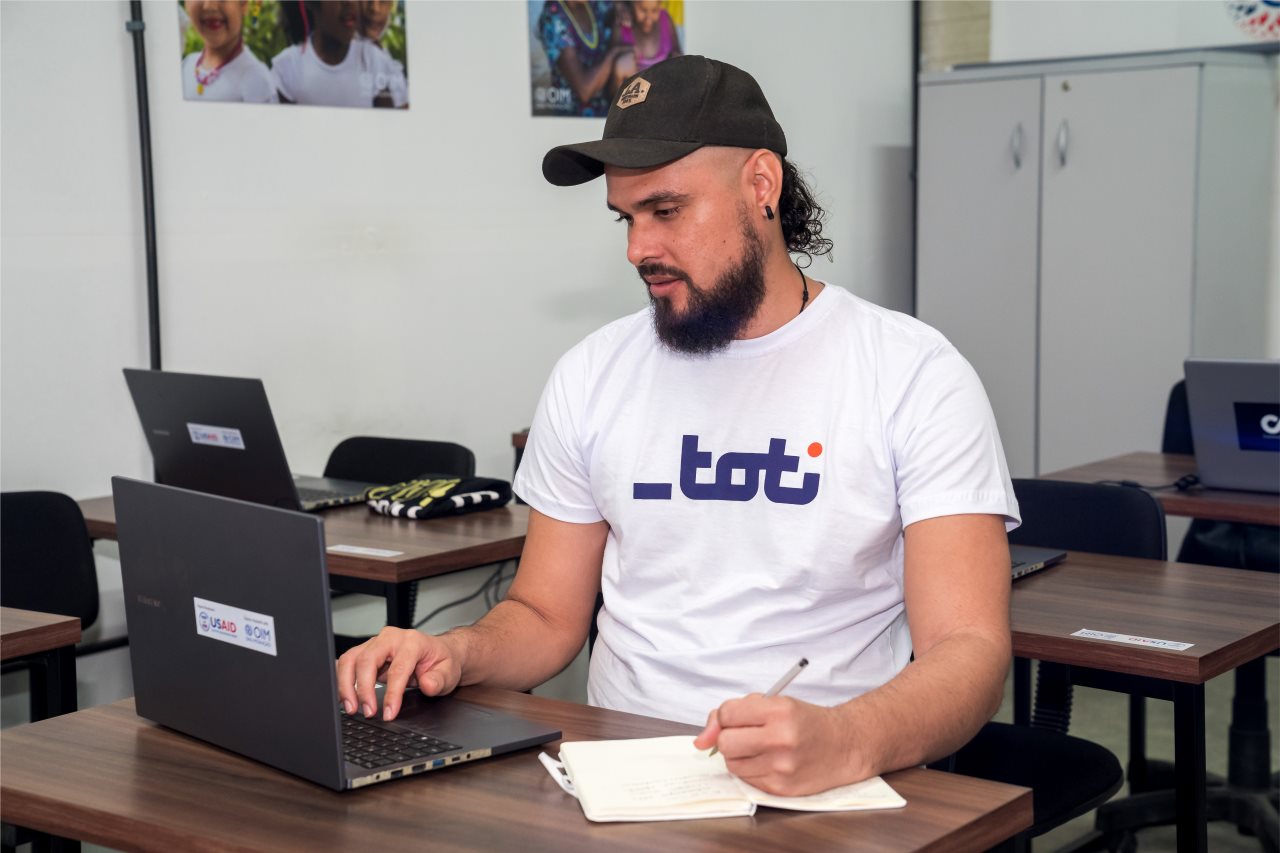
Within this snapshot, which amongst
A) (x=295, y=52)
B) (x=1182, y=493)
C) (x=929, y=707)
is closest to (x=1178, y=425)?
(x=1182, y=493)

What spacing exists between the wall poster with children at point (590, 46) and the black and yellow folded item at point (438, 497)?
1.62 meters

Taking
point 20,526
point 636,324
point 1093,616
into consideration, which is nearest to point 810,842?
point 636,324

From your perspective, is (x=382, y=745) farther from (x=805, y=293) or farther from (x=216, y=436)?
(x=216, y=436)

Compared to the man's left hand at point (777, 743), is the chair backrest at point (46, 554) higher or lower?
lower

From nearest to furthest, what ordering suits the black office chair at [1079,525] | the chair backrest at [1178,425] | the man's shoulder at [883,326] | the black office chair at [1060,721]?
1. the man's shoulder at [883,326]
2. the black office chair at [1060,721]
3. the black office chair at [1079,525]
4. the chair backrest at [1178,425]

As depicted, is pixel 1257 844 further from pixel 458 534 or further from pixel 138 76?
pixel 138 76

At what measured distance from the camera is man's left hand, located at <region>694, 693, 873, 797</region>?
4.00 ft

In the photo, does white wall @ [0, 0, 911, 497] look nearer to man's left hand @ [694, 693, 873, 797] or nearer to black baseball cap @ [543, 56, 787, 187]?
black baseball cap @ [543, 56, 787, 187]

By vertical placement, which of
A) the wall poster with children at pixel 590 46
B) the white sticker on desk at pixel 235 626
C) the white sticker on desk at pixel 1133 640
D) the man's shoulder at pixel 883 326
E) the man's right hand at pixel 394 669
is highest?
the wall poster with children at pixel 590 46

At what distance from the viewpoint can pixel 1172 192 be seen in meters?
4.70

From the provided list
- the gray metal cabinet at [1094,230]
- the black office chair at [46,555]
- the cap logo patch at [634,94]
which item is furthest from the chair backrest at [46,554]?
the gray metal cabinet at [1094,230]

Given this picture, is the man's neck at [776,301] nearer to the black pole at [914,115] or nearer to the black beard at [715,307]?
the black beard at [715,307]

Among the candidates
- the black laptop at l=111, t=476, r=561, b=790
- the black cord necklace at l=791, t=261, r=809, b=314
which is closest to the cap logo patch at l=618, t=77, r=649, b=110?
the black cord necklace at l=791, t=261, r=809, b=314

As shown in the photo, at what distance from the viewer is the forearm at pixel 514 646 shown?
65.6 inches
